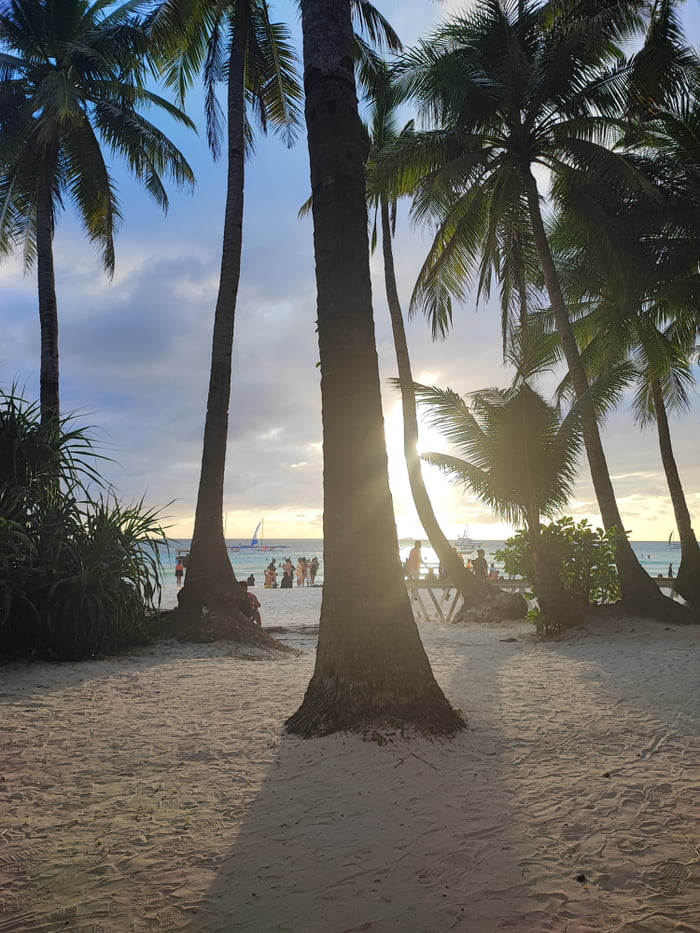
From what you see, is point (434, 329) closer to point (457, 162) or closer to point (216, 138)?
point (457, 162)

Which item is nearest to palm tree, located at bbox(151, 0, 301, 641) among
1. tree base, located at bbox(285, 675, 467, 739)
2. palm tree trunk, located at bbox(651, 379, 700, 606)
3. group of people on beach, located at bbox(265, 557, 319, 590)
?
tree base, located at bbox(285, 675, 467, 739)

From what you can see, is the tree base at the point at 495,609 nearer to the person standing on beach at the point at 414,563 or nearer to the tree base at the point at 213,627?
the person standing on beach at the point at 414,563

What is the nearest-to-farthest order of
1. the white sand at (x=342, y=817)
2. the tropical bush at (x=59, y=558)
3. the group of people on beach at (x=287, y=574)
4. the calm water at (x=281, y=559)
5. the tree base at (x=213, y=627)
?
the white sand at (x=342, y=817), the tropical bush at (x=59, y=558), the tree base at (x=213, y=627), the group of people on beach at (x=287, y=574), the calm water at (x=281, y=559)

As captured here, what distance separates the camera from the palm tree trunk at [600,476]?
10742mm

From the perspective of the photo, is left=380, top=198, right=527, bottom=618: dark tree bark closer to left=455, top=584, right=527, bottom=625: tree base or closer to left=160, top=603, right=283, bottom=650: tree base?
left=455, top=584, right=527, bottom=625: tree base

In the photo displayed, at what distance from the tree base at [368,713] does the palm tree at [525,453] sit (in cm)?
689

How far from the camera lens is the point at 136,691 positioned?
5660mm

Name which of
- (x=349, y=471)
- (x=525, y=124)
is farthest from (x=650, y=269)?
(x=349, y=471)

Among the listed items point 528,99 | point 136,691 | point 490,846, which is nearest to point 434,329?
point 528,99

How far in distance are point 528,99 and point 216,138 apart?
7017 mm

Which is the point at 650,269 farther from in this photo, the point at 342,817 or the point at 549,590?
the point at 342,817

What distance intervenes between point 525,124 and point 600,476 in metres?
7.28

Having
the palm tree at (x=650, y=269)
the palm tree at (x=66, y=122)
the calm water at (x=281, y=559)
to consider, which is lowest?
the calm water at (x=281, y=559)

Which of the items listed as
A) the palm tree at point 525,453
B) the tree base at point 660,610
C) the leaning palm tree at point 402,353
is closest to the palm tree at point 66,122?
the leaning palm tree at point 402,353
